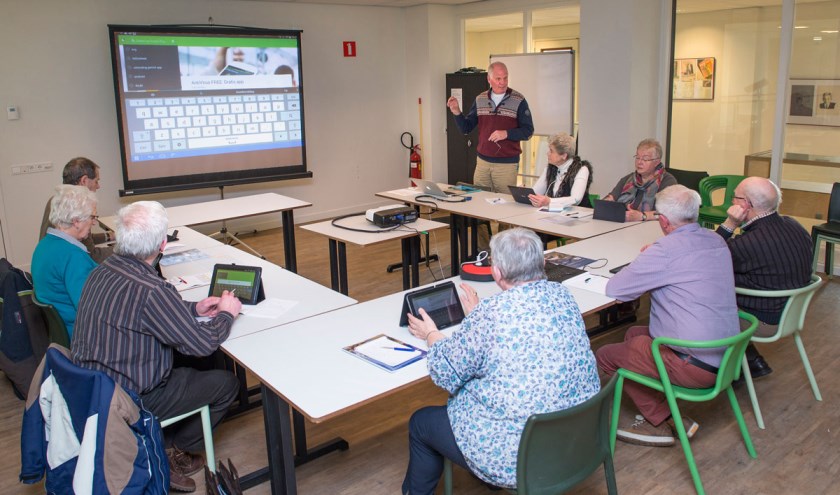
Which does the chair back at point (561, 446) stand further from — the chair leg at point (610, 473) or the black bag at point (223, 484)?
the black bag at point (223, 484)

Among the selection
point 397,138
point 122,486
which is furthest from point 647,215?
point 397,138

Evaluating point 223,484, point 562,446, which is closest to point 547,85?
point 562,446

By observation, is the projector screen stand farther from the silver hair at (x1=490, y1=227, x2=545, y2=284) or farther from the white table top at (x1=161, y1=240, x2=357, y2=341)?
the silver hair at (x1=490, y1=227, x2=545, y2=284)

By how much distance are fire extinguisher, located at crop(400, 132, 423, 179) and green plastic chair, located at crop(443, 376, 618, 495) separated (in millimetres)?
6713

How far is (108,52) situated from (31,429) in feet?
16.5

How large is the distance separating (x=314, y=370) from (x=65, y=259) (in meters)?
1.39

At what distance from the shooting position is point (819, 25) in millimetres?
5406

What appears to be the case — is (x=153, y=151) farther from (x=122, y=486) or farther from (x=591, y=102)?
(x=122, y=486)

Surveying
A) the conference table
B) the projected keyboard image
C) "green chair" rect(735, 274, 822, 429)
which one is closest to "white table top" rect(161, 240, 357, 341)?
the conference table

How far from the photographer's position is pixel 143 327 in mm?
2527

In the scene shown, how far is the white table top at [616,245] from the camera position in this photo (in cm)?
370

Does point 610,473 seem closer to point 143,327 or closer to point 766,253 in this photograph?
point 766,253

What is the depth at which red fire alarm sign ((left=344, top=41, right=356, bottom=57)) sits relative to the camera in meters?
8.07

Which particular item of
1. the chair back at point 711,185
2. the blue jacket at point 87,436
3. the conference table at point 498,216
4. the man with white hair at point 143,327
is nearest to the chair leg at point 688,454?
the conference table at point 498,216
